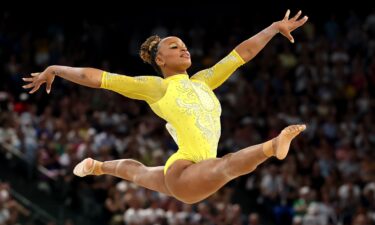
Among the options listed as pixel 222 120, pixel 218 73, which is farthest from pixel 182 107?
pixel 222 120

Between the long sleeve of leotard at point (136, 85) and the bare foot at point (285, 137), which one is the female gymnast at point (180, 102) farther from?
the bare foot at point (285, 137)

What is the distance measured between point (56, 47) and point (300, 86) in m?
5.24

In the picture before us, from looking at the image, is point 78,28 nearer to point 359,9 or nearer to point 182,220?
point 359,9

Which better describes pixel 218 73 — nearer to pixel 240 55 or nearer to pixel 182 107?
pixel 240 55

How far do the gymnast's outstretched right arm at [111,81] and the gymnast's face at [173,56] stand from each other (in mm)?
218

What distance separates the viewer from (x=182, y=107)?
336 inches

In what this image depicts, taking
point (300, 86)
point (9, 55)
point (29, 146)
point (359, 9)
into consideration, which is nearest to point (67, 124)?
point (29, 146)

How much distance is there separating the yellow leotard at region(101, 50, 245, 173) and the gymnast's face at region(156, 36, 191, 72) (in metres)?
0.12

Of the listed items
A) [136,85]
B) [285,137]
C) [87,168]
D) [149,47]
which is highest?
[149,47]

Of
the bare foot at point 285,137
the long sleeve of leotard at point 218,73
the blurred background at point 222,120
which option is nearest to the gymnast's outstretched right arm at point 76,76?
the long sleeve of leotard at point 218,73

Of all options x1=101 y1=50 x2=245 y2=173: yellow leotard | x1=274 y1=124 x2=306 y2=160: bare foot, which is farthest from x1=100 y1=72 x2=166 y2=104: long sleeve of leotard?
x1=274 y1=124 x2=306 y2=160: bare foot

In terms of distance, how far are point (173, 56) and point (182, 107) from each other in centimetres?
53

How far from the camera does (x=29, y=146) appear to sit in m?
15.5

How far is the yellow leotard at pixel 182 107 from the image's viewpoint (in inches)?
334
